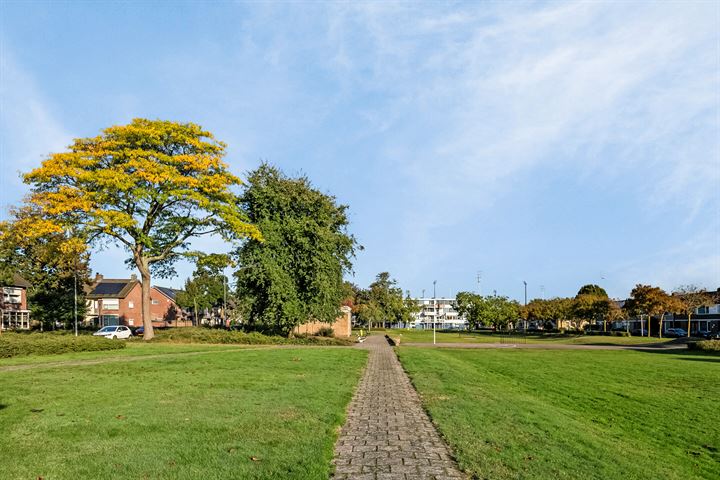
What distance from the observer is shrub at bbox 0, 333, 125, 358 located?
2550 cm

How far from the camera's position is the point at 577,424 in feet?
38.1

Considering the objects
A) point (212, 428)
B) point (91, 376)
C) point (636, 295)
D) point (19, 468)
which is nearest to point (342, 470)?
point (212, 428)

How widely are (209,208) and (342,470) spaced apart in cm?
3451

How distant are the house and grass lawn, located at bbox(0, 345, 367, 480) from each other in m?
55.4

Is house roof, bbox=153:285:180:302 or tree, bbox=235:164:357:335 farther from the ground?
tree, bbox=235:164:357:335

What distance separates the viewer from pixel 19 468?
22.2ft

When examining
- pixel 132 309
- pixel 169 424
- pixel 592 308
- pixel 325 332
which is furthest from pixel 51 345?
pixel 592 308

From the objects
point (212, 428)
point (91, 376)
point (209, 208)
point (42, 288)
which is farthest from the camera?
point (42, 288)

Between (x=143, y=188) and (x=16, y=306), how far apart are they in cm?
4210

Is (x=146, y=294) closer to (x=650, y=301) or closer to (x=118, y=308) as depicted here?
(x=118, y=308)

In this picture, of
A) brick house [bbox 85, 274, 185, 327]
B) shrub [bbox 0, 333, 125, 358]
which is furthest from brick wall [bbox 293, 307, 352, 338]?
brick house [bbox 85, 274, 185, 327]

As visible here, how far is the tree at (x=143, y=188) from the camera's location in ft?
117

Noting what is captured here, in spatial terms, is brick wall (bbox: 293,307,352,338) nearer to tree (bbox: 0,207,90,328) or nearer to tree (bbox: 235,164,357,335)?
tree (bbox: 235,164,357,335)

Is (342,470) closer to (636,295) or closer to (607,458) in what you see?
(607,458)
